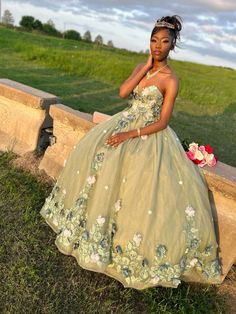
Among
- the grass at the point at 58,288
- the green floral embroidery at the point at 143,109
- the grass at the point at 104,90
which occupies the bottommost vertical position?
the grass at the point at 104,90

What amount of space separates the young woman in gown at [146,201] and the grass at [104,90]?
16.3 feet

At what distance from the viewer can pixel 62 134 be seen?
525 centimetres

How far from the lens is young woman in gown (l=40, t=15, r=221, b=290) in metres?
3.33

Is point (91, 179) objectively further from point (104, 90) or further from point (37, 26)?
point (37, 26)

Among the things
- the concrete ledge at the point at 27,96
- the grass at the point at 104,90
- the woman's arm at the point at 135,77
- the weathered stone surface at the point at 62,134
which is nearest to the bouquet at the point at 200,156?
the woman's arm at the point at 135,77

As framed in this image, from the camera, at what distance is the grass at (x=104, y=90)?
1038 centimetres

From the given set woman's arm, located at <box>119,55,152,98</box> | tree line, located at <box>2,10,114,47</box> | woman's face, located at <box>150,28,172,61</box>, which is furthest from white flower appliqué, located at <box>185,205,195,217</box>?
tree line, located at <box>2,10,114,47</box>

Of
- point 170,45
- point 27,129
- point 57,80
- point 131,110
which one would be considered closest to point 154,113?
point 131,110

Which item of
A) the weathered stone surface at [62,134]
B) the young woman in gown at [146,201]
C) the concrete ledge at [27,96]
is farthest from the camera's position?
the concrete ledge at [27,96]

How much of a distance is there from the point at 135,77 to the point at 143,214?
3.75ft

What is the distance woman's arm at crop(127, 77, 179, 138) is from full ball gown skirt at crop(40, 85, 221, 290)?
55 mm

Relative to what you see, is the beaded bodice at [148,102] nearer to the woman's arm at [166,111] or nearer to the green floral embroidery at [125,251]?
the woman's arm at [166,111]

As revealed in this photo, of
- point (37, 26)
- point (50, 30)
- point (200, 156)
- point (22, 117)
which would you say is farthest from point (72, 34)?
point (200, 156)

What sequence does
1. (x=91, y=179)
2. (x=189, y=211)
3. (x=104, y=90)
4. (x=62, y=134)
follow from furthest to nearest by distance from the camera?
(x=104, y=90) < (x=62, y=134) < (x=91, y=179) < (x=189, y=211)
